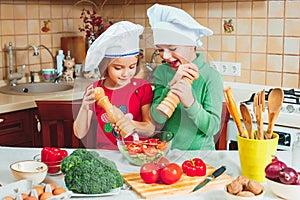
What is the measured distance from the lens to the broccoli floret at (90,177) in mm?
1371

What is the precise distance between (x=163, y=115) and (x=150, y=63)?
159mm

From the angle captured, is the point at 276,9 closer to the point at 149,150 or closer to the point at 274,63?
the point at 274,63

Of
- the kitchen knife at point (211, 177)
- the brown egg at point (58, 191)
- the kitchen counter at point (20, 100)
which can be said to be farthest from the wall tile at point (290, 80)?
the brown egg at point (58, 191)

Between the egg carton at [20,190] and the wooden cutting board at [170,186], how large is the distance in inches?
8.2

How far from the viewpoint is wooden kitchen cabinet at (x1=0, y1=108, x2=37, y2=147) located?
2.74 meters

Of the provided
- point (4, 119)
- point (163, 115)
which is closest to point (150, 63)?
point (163, 115)

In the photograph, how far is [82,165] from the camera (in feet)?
4.57

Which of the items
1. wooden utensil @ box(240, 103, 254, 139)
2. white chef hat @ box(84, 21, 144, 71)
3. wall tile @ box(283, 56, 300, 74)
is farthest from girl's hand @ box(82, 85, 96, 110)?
wall tile @ box(283, 56, 300, 74)

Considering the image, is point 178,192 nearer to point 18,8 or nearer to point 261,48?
point 261,48

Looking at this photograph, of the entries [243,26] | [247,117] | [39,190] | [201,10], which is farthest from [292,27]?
[39,190]

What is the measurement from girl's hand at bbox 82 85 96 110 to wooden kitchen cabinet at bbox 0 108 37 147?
1.36 meters

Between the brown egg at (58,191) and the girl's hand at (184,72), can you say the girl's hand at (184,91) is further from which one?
the brown egg at (58,191)

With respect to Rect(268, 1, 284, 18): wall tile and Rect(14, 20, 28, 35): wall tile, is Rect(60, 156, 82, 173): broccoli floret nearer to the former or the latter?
Rect(268, 1, 284, 18): wall tile

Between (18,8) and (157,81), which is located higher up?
(18,8)
